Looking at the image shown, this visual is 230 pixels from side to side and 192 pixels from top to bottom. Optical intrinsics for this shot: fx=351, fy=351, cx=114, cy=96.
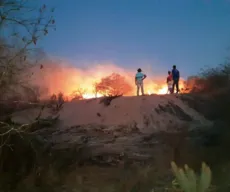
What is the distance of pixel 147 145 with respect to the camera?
656 inches

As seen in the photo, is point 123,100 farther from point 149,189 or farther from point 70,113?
point 149,189

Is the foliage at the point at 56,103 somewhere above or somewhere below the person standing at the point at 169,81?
below

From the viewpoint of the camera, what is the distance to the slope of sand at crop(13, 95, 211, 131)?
19.0m

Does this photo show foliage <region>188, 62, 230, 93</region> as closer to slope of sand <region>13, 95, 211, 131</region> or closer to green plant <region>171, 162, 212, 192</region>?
slope of sand <region>13, 95, 211, 131</region>

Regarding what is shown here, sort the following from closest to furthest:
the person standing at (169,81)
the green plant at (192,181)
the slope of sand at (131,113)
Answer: the green plant at (192,181), the slope of sand at (131,113), the person standing at (169,81)

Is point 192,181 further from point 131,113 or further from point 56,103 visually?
point 56,103

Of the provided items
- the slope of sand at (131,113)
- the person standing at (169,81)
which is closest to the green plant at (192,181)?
→ the slope of sand at (131,113)

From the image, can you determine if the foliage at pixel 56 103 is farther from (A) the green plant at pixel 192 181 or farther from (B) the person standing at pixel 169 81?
(A) the green plant at pixel 192 181

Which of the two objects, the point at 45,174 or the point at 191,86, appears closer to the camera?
the point at 45,174

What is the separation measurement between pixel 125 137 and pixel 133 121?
5.51 feet

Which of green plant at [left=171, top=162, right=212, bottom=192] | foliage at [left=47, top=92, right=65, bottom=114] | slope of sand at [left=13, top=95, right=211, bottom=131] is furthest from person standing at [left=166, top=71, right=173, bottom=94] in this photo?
green plant at [left=171, top=162, right=212, bottom=192]

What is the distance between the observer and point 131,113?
779 inches

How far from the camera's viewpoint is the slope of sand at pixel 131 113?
62.2ft

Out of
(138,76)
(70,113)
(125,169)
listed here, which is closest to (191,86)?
(138,76)
